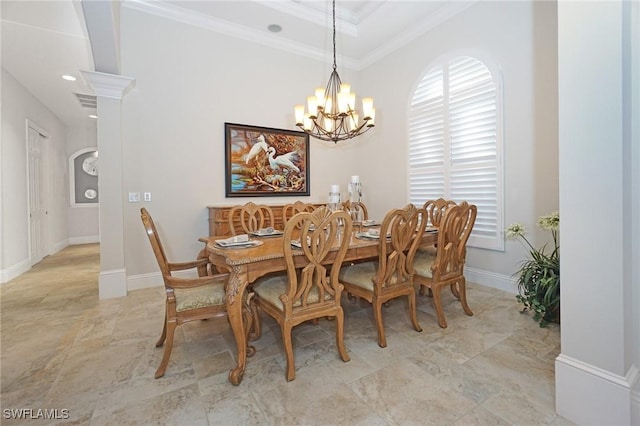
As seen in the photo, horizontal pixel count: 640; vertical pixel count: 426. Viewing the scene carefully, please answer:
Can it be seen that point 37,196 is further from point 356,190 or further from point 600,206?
point 600,206

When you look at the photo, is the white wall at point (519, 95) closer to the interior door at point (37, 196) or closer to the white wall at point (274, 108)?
the white wall at point (274, 108)

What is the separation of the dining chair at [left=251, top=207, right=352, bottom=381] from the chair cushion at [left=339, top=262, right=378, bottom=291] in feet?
1.26

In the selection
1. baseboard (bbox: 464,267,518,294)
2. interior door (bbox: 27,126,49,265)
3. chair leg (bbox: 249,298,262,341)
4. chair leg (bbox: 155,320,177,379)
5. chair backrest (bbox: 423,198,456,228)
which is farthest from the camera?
interior door (bbox: 27,126,49,265)

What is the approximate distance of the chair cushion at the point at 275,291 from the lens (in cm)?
188

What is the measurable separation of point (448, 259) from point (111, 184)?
3.61 meters

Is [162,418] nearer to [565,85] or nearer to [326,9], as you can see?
[565,85]

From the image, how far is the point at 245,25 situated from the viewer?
398cm

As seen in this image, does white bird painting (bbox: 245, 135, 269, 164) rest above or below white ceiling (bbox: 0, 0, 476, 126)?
below

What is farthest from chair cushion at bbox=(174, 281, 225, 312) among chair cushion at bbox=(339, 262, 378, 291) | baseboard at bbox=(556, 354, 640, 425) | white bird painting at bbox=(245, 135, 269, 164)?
white bird painting at bbox=(245, 135, 269, 164)

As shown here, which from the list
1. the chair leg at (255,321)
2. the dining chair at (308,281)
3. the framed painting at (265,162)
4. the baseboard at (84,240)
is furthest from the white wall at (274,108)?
the baseboard at (84,240)

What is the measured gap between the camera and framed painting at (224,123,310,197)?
402 centimetres

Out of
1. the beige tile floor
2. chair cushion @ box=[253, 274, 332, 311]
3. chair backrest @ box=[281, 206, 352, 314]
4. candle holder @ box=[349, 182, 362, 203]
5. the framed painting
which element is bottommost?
the beige tile floor

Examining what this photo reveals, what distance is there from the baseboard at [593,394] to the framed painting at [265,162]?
12.0 ft

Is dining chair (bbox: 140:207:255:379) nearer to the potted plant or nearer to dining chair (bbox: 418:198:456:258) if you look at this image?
dining chair (bbox: 418:198:456:258)
